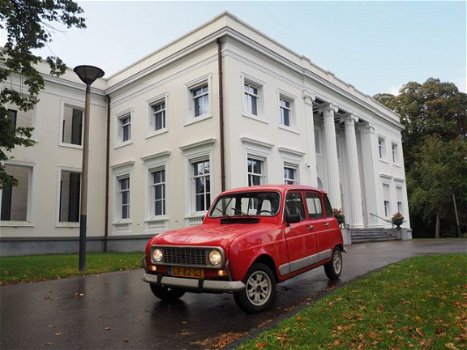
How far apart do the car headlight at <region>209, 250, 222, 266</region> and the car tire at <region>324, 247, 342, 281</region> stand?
356 cm

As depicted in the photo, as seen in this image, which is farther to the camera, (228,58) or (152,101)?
(152,101)

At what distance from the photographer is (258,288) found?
593 centimetres

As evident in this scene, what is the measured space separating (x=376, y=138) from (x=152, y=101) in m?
17.1

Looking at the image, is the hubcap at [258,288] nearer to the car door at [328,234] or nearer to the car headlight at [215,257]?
the car headlight at [215,257]

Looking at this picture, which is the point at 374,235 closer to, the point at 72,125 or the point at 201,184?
the point at 201,184

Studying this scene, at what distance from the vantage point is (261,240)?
6016 mm

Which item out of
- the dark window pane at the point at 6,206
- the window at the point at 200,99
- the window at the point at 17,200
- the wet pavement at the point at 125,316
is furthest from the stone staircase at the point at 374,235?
the dark window pane at the point at 6,206

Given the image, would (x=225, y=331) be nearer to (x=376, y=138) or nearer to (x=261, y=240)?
(x=261, y=240)

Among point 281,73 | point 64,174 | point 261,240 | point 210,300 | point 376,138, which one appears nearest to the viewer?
point 261,240

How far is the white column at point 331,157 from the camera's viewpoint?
2325cm

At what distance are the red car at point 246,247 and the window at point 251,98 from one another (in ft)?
36.9

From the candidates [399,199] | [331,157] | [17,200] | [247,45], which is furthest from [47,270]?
[399,199]

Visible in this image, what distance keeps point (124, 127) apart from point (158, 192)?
16.9ft

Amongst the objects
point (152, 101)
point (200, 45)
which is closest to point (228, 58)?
point (200, 45)
